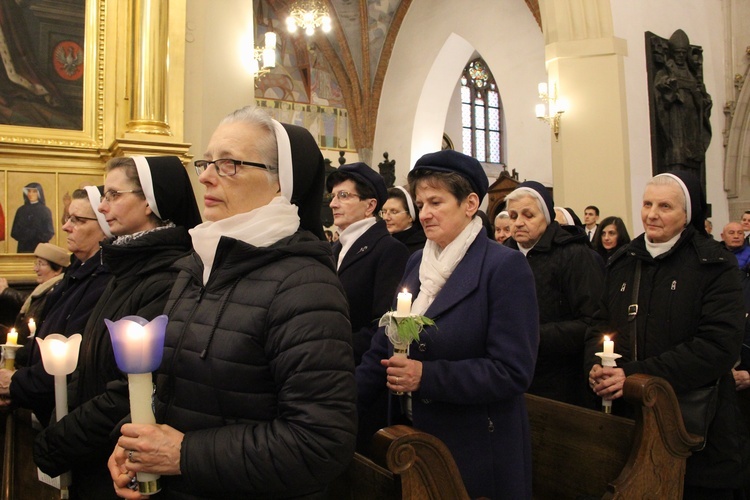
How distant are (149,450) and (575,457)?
1.89 meters

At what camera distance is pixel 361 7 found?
16828mm

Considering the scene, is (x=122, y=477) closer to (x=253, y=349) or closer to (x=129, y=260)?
(x=253, y=349)

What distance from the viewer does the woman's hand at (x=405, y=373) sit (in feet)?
6.82

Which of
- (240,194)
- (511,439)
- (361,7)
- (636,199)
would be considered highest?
(361,7)

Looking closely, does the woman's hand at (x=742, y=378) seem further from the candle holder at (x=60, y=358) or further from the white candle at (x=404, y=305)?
the candle holder at (x=60, y=358)

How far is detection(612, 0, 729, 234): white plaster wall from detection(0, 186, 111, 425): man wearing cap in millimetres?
7752

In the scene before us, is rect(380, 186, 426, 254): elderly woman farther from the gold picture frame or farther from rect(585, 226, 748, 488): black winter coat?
the gold picture frame

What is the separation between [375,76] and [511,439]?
1628cm

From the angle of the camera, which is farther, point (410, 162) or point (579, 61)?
point (410, 162)

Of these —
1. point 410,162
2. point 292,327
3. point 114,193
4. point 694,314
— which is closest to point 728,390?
point 694,314

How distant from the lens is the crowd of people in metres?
1.47

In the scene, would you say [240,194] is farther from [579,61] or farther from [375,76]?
[375,76]

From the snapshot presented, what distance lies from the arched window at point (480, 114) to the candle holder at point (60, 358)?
20.5 meters

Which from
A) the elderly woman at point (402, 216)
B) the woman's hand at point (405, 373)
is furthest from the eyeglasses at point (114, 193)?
the elderly woman at point (402, 216)
